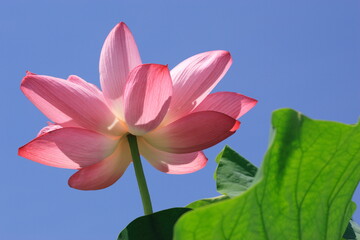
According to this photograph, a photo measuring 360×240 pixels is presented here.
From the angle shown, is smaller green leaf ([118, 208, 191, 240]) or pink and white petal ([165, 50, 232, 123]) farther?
pink and white petal ([165, 50, 232, 123])

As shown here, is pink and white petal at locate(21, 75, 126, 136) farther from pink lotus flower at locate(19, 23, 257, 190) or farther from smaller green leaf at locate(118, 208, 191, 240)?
smaller green leaf at locate(118, 208, 191, 240)

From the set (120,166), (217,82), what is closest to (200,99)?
(217,82)

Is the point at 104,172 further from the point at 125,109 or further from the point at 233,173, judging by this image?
the point at 233,173

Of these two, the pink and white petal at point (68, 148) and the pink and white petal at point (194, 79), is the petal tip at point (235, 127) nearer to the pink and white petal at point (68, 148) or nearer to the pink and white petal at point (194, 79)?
the pink and white petal at point (194, 79)

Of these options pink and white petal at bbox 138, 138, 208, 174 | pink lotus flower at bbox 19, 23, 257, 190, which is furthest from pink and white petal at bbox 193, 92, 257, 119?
pink and white petal at bbox 138, 138, 208, 174

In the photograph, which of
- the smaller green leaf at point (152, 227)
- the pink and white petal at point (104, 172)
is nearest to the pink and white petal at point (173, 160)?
the pink and white petal at point (104, 172)

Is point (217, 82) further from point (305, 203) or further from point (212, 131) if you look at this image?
point (305, 203)

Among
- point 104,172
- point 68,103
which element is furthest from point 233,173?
point 68,103
